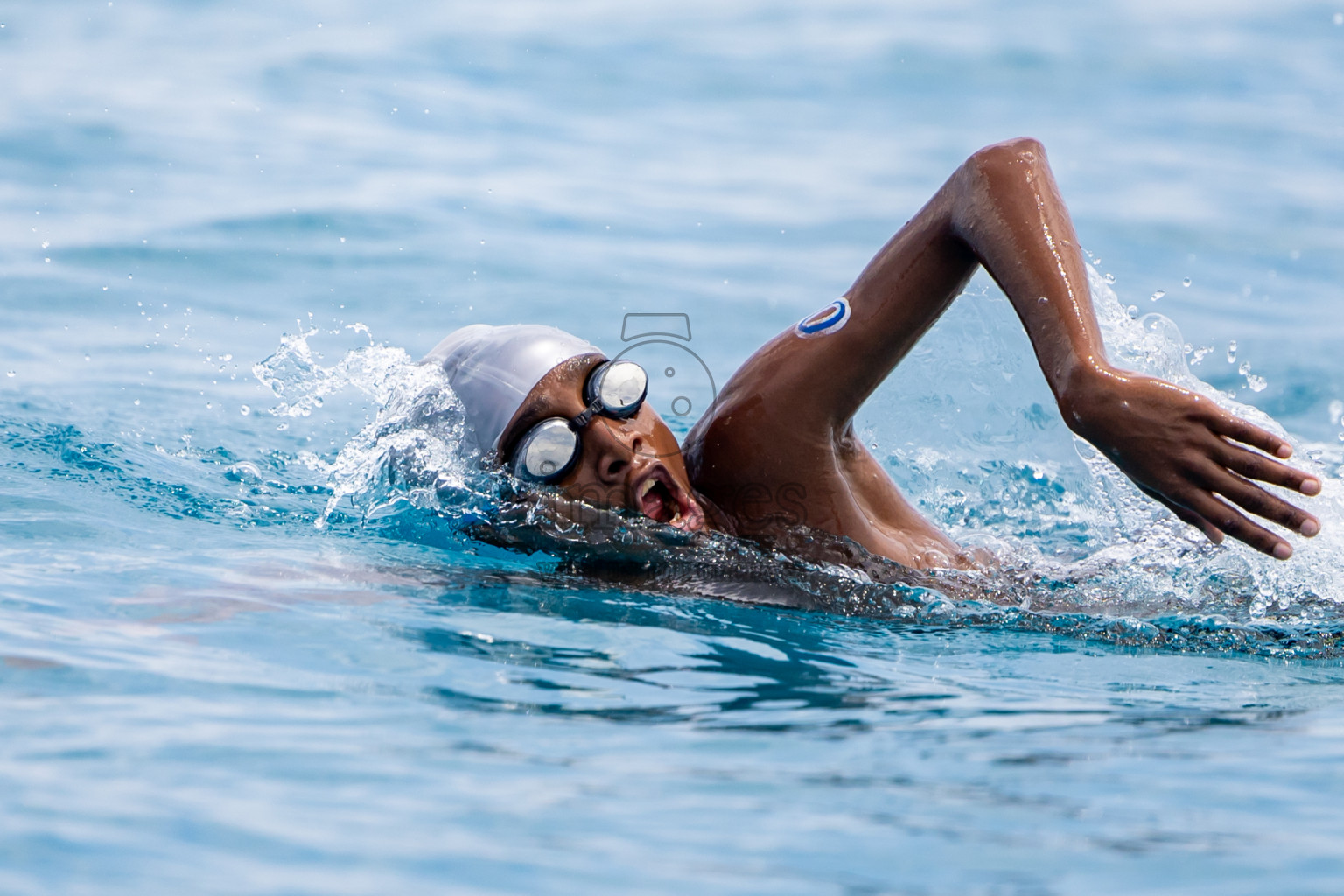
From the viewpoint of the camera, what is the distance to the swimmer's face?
385 centimetres

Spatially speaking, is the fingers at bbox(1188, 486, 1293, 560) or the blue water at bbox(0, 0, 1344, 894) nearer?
the blue water at bbox(0, 0, 1344, 894)

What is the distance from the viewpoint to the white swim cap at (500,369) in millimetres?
3943

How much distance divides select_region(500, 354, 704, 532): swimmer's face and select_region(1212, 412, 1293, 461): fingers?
4.87 ft

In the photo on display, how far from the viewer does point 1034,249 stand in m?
3.49

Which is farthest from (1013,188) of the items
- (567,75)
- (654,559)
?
(567,75)

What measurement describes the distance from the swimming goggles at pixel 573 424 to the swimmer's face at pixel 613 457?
0.9 inches

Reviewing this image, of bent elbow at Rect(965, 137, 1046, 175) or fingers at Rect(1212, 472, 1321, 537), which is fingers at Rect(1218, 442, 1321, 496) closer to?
fingers at Rect(1212, 472, 1321, 537)

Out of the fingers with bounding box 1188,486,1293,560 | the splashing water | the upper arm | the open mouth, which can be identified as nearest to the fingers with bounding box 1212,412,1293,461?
the fingers with bounding box 1188,486,1293,560

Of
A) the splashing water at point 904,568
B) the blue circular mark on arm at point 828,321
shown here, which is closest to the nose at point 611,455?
the splashing water at point 904,568

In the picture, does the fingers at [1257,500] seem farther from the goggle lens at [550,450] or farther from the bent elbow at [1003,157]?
the goggle lens at [550,450]

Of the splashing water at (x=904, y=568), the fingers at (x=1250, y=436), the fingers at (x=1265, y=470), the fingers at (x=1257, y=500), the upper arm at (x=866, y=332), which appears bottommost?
the splashing water at (x=904, y=568)

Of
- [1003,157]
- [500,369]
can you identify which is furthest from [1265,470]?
[500,369]

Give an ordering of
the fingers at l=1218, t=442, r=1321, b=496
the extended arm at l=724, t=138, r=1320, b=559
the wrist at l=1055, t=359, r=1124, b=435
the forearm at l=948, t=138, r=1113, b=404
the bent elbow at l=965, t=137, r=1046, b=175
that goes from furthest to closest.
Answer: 1. the bent elbow at l=965, t=137, r=1046, b=175
2. the forearm at l=948, t=138, r=1113, b=404
3. the wrist at l=1055, t=359, r=1124, b=435
4. the extended arm at l=724, t=138, r=1320, b=559
5. the fingers at l=1218, t=442, r=1321, b=496

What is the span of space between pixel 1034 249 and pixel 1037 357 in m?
0.33
